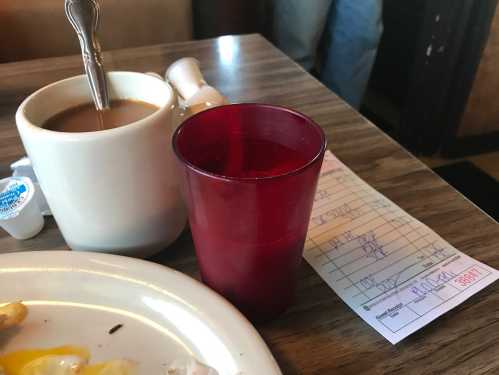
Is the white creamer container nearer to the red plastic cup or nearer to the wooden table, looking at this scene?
the wooden table

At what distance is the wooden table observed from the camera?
0.34 m

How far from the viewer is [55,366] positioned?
32cm

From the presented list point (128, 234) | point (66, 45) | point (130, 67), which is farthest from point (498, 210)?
point (66, 45)

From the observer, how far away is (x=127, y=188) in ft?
1.18

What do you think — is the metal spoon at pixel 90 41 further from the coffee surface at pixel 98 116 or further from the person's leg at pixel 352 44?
the person's leg at pixel 352 44

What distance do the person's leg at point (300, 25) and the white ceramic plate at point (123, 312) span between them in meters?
1.32

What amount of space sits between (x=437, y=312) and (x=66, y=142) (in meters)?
0.29

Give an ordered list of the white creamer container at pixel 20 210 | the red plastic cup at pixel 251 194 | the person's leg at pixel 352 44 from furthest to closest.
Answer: the person's leg at pixel 352 44 < the white creamer container at pixel 20 210 < the red plastic cup at pixel 251 194

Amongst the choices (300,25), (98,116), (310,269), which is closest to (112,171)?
(98,116)

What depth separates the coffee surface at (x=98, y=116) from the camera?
38 centimetres

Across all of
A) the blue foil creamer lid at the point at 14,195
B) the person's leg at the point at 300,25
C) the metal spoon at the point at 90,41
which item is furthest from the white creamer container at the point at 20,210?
the person's leg at the point at 300,25

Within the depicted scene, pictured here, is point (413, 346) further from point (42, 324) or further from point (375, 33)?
point (375, 33)

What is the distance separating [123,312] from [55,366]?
6cm

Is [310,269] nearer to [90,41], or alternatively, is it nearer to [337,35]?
[90,41]
